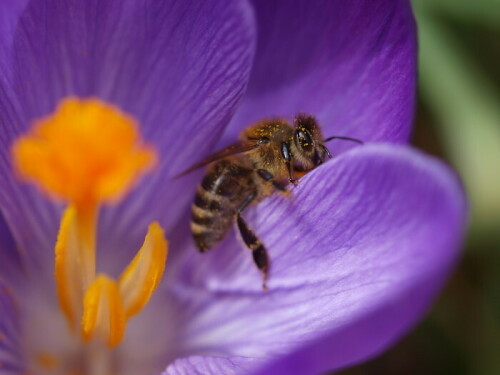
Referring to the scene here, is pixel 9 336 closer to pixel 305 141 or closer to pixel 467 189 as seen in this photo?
pixel 305 141

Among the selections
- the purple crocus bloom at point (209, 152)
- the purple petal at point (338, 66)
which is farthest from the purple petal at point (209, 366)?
the purple petal at point (338, 66)

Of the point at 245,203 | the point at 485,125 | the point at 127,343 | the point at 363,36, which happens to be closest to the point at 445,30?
the point at 485,125

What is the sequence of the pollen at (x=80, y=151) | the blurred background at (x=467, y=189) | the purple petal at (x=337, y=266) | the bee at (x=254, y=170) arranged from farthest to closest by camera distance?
the blurred background at (x=467, y=189), the bee at (x=254, y=170), the pollen at (x=80, y=151), the purple petal at (x=337, y=266)

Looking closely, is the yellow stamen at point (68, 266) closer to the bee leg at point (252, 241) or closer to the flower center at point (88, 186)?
the flower center at point (88, 186)

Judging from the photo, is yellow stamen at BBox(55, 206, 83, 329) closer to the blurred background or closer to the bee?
the bee

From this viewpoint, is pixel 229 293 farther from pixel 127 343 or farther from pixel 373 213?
pixel 373 213

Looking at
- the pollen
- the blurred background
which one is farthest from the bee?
the blurred background
